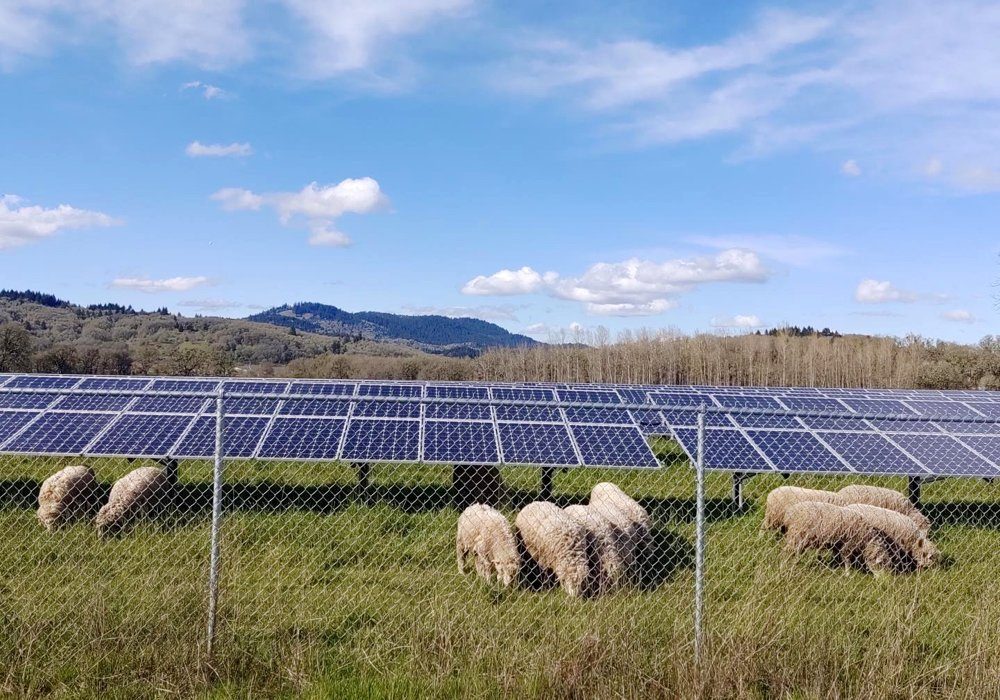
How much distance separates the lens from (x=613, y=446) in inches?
520

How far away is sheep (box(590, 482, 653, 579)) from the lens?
9.06 meters

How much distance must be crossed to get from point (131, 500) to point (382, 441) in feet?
12.9

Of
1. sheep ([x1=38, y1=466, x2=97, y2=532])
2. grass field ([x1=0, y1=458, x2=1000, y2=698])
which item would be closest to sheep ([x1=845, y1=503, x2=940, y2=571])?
grass field ([x1=0, y1=458, x2=1000, y2=698])

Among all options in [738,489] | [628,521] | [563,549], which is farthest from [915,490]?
[563,549]

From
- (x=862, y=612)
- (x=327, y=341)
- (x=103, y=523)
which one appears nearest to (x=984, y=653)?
(x=862, y=612)

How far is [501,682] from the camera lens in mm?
5137

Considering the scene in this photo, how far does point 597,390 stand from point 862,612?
530 inches

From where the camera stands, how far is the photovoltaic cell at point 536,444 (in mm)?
12344

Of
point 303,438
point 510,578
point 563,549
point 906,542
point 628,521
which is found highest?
point 303,438

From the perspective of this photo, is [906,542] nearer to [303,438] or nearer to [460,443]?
[460,443]

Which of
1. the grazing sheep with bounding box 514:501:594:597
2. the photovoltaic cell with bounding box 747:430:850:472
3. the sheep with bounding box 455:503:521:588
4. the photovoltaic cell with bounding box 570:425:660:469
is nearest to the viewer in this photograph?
the grazing sheep with bounding box 514:501:594:597

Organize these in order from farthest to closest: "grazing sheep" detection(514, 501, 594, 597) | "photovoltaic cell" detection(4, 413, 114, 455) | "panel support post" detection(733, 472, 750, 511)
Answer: "panel support post" detection(733, 472, 750, 511) → "photovoltaic cell" detection(4, 413, 114, 455) → "grazing sheep" detection(514, 501, 594, 597)

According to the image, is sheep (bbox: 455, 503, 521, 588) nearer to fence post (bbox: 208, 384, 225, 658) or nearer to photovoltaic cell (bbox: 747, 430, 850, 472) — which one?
fence post (bbox: 208, 384, 225, 658)

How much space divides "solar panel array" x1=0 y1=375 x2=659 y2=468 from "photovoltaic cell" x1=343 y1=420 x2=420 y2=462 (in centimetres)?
2
